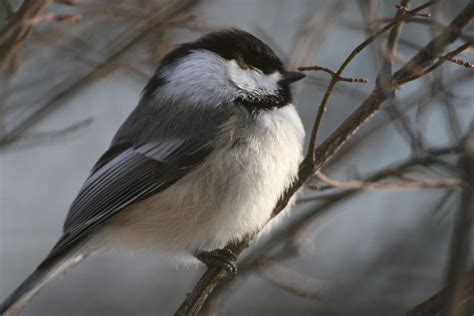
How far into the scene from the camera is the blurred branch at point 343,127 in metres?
2.24

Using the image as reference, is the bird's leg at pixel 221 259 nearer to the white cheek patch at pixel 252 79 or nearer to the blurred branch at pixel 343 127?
the blurred branch at pixel 343 127

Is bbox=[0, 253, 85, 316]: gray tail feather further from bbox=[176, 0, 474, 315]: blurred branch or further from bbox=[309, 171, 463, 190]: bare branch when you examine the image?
bbox=[309, 171, 463, 190]: bare branch

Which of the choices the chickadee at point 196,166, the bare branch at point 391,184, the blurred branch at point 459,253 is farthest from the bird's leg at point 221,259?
the blurred branch at point 459,253

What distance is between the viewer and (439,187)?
8.41 ft

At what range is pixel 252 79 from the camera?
2961 mm

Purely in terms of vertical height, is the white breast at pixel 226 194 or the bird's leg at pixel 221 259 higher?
the white breast at pixel 226 194

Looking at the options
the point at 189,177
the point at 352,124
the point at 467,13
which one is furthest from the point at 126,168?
the point at 467,13

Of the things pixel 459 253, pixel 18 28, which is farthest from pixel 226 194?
pixel 459 253

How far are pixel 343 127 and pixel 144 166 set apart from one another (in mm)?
806

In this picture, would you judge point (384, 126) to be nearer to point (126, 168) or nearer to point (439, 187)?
point (439, 187)

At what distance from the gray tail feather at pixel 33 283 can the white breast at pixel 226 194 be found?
21 cm

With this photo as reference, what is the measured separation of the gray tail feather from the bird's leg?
0.49m

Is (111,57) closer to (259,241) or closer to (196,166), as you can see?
(196,166)

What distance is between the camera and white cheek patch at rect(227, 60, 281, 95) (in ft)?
9.55
